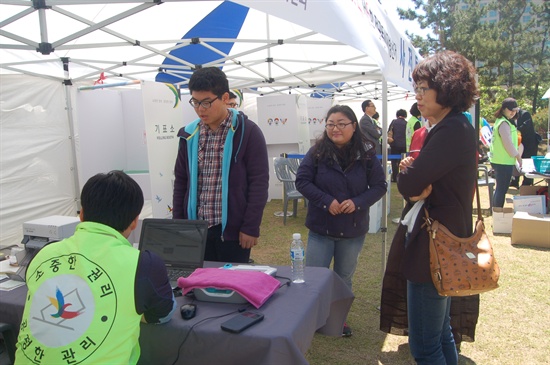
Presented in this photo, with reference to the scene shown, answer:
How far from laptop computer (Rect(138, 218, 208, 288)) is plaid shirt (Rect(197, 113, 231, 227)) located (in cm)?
28

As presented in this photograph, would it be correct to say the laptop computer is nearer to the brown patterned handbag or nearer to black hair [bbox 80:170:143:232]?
black hair [bbox 80:170:143:232]

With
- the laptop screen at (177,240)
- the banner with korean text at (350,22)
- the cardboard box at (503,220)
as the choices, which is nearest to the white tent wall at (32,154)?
the laptop screen at (177,240)

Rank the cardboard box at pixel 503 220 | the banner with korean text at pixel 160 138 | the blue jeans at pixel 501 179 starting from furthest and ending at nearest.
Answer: the blue jeans at pixel 501 179 < the cardboard box at pixel 503 220 < the banner with korean text at pixel 160 138

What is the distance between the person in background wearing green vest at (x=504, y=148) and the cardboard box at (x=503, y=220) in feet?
1.66

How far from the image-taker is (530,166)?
5.95 m

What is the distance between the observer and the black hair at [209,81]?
2.17 m

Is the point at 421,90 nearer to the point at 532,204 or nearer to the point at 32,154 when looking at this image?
the point at 532,204

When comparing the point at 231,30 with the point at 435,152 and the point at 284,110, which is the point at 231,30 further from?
the point at 435,152

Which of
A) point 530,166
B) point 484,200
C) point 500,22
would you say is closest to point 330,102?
point 484,200

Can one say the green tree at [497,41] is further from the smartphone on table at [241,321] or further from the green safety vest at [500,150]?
the smartphone on table at [241,321]

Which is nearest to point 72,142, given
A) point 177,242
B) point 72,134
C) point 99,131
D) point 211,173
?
point 72,134

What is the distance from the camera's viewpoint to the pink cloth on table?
1534 millimetres

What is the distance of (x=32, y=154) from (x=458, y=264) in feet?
17.9

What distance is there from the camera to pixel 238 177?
88.9 inches
